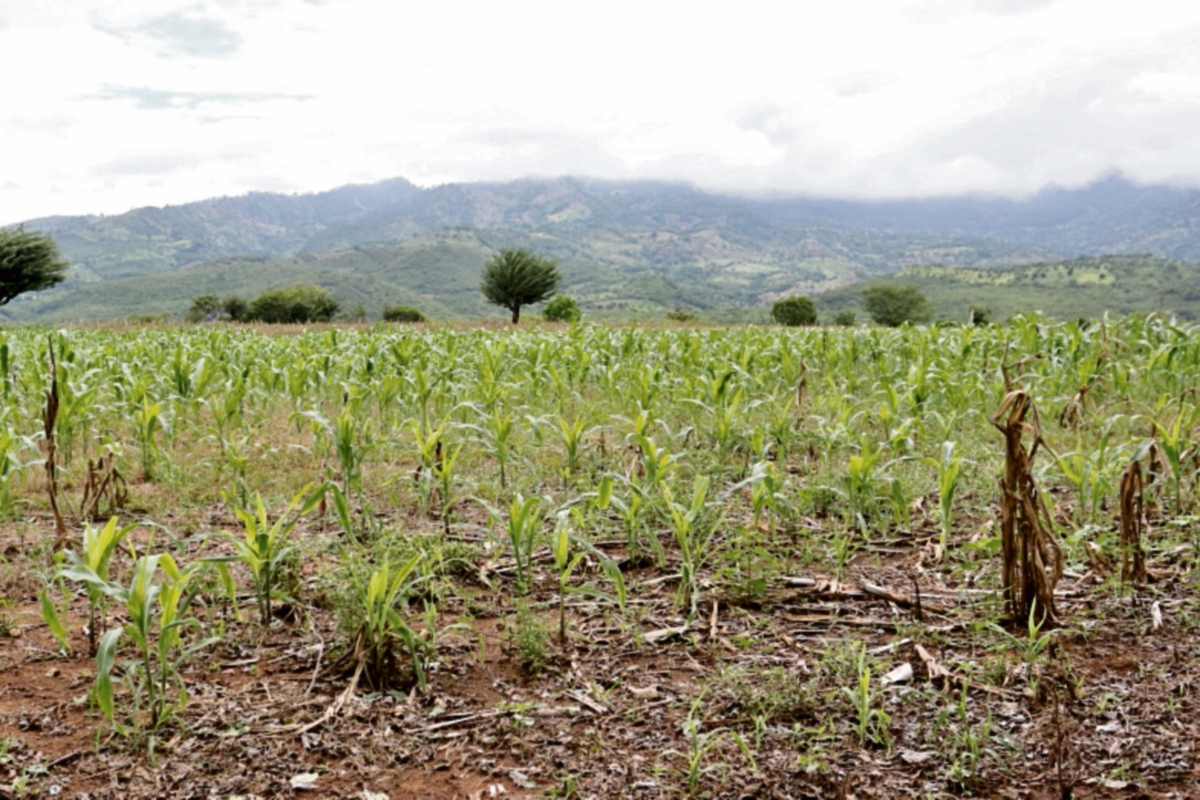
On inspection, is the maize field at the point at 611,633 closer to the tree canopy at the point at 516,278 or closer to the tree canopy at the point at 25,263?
the tree canopy at the point at 516,278

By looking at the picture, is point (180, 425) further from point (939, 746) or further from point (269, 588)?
point (939, 746)

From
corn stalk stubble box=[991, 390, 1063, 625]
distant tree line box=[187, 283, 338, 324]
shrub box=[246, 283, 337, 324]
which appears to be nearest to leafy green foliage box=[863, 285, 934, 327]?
distant tree line box=[187, 283, 338, 324]

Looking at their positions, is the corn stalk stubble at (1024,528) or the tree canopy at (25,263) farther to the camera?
the tree canopy at (25,263)

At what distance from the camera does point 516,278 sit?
5616 centimetres

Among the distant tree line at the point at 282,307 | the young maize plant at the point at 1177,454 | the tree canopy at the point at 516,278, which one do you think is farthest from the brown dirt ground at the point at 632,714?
the distant tree line at the point at 282,307

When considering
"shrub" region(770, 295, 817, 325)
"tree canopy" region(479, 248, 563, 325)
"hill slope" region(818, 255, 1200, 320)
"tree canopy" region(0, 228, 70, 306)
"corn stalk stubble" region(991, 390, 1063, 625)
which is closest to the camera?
"corn stalk stubble" region(991, 390, 1063, 625)

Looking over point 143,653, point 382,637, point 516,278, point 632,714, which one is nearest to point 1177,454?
point 632,714

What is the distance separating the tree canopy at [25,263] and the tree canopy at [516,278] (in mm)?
26973

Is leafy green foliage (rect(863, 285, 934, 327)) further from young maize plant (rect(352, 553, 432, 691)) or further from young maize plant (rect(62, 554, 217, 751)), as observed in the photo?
young maize plant (rect(62, 554, 217, 751))

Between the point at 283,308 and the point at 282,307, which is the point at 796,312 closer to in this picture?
the point at 283,308

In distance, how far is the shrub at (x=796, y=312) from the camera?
5647 cm

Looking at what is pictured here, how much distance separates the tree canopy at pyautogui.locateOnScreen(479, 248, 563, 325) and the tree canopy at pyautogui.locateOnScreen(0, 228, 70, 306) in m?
27.0

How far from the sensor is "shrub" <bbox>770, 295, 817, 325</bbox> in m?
56.5

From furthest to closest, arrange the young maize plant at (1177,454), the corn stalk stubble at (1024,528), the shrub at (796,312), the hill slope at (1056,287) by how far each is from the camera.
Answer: the hill slope at (1056,287) < the shrub at (796,312) < the young maize plant at (1177,454) < the corn stalk stubble at (1024,528)
